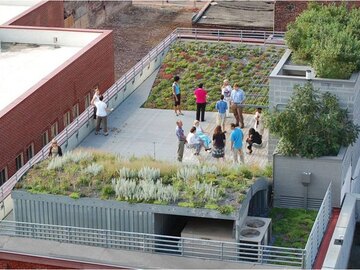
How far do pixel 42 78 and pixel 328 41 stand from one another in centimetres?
1071

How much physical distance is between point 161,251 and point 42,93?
37.2ft

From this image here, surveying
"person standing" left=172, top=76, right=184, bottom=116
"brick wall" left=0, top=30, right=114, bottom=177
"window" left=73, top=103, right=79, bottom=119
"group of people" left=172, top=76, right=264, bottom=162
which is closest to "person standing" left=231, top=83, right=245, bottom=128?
"group of people" left=172, top=76, right=264, bottom=162

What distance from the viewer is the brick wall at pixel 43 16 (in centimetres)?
4378

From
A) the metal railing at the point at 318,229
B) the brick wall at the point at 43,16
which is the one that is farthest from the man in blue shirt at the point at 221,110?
the brick wall at the point at 43,16

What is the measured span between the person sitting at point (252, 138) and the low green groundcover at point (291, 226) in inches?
169

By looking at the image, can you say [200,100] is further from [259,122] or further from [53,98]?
[53,98]

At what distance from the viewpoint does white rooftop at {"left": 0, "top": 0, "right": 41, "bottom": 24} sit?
1779 inches

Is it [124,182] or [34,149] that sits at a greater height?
[124,182]

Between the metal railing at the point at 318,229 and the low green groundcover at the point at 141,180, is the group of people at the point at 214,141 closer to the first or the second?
the low green groundcover at the point at 141,180

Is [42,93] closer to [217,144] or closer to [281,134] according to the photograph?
[217,144]

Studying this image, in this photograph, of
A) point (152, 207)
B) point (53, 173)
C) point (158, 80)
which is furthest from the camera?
point (158, 80)

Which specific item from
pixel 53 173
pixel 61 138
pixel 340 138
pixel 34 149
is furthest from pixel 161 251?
pixel 34 149

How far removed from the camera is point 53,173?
26547mm

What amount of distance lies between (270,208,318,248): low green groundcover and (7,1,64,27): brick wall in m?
18.9
